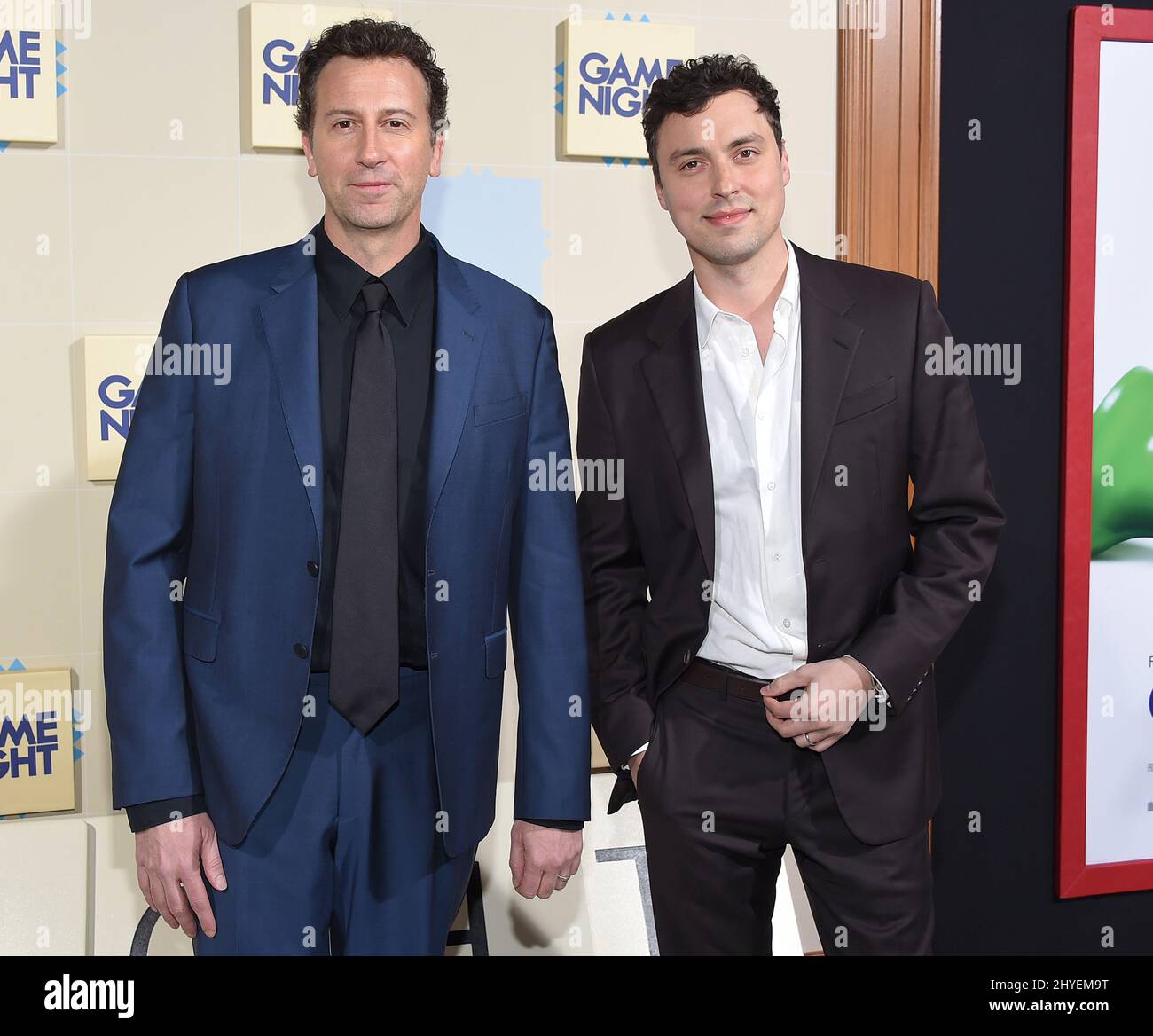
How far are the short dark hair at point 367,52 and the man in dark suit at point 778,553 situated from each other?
41 centimetres

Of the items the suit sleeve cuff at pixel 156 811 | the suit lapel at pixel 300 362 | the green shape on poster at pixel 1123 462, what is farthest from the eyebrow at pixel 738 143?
the green shape on poster at pixel 1123 462

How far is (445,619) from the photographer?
70.2 inches

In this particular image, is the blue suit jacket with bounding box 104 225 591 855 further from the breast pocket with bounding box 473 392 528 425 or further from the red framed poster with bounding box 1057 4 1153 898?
the red framed poster with bounding box 1057 4 1153 898

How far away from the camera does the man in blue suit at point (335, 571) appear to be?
5.68ft

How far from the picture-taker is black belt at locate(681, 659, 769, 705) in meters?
1.93

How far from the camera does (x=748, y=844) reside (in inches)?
76.6

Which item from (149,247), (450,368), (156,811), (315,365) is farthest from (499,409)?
(149,247)

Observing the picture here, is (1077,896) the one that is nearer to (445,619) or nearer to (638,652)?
(638,652)

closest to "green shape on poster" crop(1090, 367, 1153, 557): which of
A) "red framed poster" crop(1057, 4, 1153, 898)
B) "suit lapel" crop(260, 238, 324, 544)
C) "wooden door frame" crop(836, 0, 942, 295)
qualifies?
"red framed poster" crop(1057, 4, 1153, 898)

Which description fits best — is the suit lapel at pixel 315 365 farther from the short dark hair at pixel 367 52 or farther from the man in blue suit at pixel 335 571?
the short dark hair at pixel 367 52

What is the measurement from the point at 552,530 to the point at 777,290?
1.92 ft

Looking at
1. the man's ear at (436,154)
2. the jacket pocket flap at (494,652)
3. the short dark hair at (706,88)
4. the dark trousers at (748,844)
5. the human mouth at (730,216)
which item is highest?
the short dark hair at (706,88)

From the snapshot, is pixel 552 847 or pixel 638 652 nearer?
pixel 552 847
